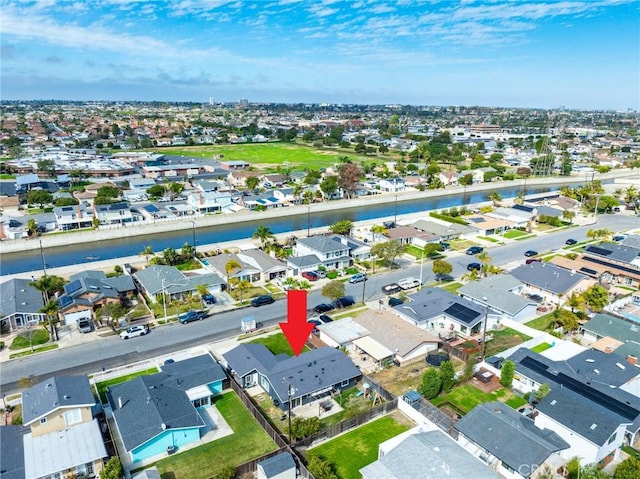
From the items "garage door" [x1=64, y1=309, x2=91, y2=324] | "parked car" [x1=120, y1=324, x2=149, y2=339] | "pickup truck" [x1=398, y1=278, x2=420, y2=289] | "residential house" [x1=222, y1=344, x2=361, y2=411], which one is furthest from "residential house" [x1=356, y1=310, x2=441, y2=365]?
"garage door" [x1=64, y1=309, x2=91, y2=324]

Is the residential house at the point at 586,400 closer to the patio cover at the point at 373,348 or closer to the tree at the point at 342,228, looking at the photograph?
the patio cover at the point at 373,348

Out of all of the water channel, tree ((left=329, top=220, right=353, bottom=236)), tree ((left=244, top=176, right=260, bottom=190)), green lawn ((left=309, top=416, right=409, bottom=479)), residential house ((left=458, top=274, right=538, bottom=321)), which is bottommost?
the water channel

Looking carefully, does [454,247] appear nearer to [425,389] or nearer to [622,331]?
[622,331]

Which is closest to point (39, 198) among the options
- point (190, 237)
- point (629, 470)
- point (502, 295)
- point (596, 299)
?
point (190, 237)

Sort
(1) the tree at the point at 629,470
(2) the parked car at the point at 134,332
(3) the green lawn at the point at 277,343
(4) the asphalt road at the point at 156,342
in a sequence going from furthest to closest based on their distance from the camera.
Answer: (2) the parked car at the point at 134,332 → (3) the green lawn at the point at 277,343 → (4) the asphalt road at the point at 156,342 → (1) the tree at the point at 629,470

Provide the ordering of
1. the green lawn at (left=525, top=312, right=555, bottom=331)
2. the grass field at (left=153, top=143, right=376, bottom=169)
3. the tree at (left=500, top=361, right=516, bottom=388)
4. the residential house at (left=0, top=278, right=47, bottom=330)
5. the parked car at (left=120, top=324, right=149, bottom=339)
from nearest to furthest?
the tree at (left=500, top=361, right=516, bottom=388)
the parked car at (left=120, top=324, right=149, bottom=339)
the residential house at (left=0, top=278, right=47, bottom=330)
the green lawn at (left=525, top=312, right=555, bottom=331)
the grass field at (left=153, top=143, right=376, bottom=169)

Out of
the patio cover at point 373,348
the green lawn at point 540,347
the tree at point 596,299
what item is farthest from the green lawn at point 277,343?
A: the tree at point 596,299

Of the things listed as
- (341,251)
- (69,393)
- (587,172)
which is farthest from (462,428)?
(587,172)

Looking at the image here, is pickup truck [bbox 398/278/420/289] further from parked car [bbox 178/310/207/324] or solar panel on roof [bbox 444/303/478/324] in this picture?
parked car [bbox 178/310/207/324]
